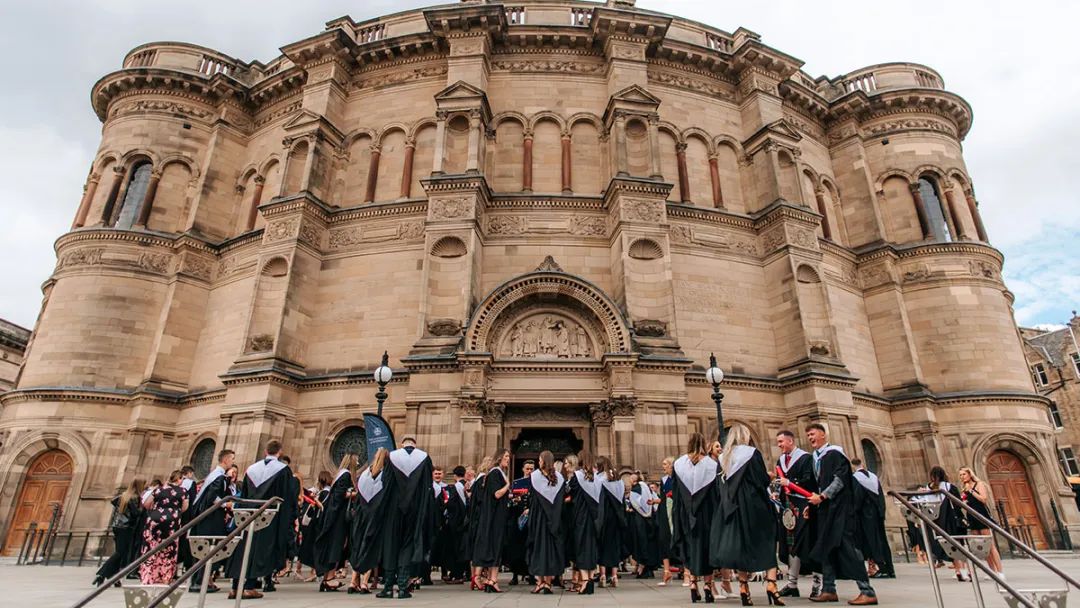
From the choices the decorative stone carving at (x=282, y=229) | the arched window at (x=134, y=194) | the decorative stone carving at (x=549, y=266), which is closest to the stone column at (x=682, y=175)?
the decorative stone carving at (x=549, y=266)

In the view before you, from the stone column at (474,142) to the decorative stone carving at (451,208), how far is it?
1167 mm

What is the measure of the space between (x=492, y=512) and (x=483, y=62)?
1692 cm

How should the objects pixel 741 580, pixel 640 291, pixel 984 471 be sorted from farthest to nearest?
pixel 984 471 < pixel 640 291 < pixel 741 580

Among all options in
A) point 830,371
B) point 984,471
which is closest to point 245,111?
point 830,371

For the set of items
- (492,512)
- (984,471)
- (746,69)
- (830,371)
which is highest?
(746,69)

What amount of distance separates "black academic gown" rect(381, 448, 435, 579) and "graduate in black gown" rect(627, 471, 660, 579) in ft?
13.1

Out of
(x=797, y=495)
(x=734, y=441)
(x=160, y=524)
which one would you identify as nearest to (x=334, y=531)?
(x=160, y=524)

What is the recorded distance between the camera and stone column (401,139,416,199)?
20141 mm

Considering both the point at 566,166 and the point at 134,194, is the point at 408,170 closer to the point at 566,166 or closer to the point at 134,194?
the point at 566,166

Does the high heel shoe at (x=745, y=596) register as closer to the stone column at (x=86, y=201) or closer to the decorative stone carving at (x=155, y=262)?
the decorative stone carving at (x=155, y=262)

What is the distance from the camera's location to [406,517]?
317 inches

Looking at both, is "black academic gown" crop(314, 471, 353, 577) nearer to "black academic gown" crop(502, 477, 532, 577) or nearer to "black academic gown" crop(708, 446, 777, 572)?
"black academic gown" crop(502, 477, 532, 577)

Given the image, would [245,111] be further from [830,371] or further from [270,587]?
[830,371]

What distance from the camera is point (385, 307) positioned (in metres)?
18.5
